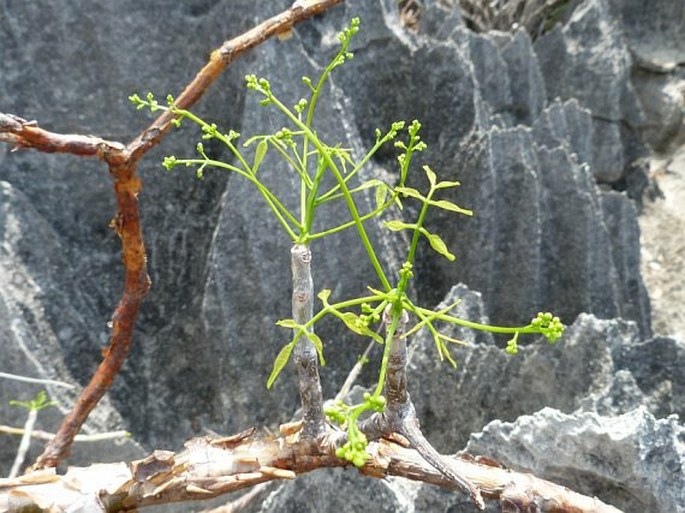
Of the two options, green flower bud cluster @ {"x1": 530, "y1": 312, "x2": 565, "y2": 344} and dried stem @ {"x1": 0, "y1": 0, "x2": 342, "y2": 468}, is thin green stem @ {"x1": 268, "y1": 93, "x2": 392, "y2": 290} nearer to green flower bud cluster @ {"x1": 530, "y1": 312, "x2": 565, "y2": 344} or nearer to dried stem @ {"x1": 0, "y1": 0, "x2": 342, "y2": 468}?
green flower bud cluster @ {"x1": 530, "y1": 312, "x2": 565, "y2": 344}

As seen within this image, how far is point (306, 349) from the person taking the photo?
45cm

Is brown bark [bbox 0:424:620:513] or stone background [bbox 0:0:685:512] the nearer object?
brown bark [bbox 0:424:620:513]

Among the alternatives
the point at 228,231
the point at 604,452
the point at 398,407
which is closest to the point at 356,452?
the point at 398,407

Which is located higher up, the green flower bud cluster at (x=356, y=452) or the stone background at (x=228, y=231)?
the stone background at (x=228, y=231)

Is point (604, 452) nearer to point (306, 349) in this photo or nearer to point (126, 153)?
point (306, 349)

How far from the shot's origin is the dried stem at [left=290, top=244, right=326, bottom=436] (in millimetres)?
438

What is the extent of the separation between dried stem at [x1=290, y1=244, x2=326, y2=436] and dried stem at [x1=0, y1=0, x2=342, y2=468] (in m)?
0.22

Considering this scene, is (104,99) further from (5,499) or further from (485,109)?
(5,499)

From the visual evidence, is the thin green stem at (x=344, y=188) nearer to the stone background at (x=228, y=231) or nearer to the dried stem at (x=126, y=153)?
the dried stem at (x=126, y=153)

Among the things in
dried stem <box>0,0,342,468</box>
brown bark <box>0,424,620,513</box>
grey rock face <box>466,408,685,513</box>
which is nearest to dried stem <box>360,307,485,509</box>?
brown bark <box>0,424,620,513</box>

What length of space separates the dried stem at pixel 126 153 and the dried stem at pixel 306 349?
0.22 metres

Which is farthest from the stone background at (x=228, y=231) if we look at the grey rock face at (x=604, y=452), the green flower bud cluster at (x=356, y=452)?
the green flower bud cluster at (x=356, y=452)

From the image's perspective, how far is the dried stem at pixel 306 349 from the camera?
438 mm

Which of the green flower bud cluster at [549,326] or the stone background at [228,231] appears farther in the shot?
the stone background at [228,231]
